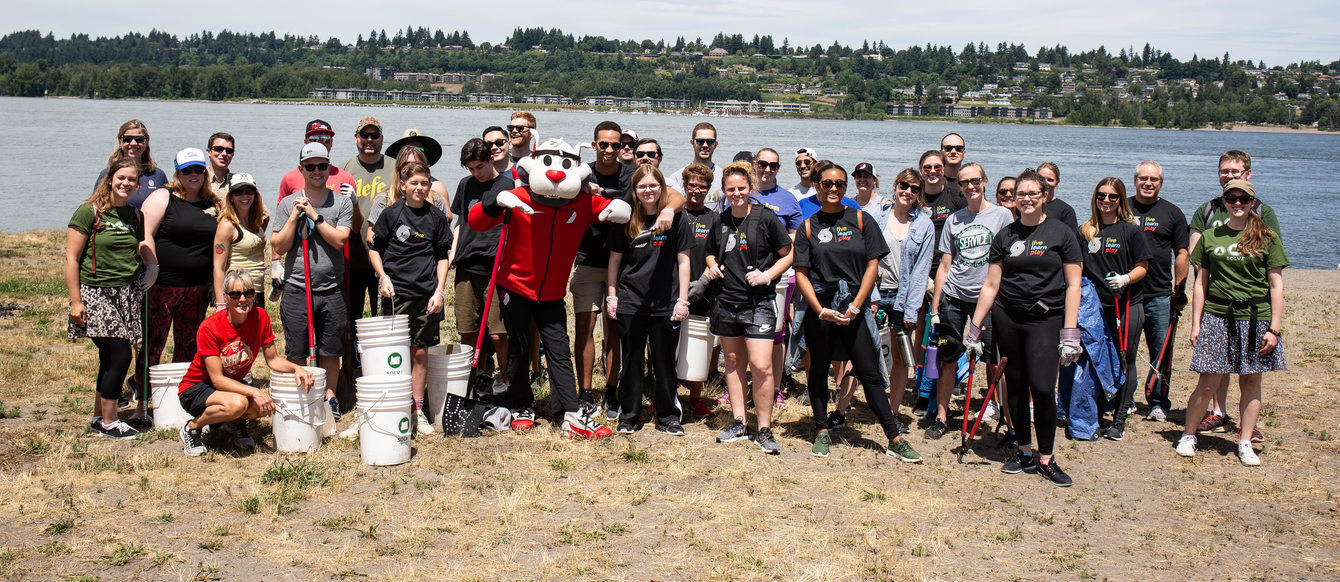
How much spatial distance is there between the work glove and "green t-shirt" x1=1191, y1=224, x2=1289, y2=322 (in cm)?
145

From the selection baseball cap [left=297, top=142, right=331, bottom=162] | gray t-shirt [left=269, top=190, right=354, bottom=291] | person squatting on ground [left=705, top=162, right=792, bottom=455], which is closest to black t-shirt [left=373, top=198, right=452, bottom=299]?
gray t-shirt [left=269, top=190, right=354, bottom=291]

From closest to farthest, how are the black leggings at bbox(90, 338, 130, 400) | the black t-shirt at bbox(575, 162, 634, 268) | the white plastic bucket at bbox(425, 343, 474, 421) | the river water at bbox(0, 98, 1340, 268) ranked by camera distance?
the black leggings at bbox(90, 338, 130, 400) → the white plastic bucket at bbox(425, 343, 474, 421) → the black t-shirt at bbox(575, 162, 634, 268) → the river water at bbox(0, 98, 1340, 268)

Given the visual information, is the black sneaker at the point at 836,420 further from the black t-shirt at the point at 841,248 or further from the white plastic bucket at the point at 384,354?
the white plastic bucket at the point at 384,354

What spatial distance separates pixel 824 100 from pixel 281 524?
178 m

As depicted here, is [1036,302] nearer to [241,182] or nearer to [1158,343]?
[1158,343]

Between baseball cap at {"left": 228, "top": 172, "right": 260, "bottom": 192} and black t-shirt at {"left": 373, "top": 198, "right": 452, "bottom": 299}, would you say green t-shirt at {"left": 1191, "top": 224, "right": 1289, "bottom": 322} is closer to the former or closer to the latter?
black t-shirt at {"left": 373, "top": 198, "right": 452, "bottom": 299}

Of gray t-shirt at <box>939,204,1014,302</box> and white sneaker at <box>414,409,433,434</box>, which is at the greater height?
gray t-shirt at <box>939,204,1014,302</box>

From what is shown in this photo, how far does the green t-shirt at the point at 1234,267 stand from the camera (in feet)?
23.3

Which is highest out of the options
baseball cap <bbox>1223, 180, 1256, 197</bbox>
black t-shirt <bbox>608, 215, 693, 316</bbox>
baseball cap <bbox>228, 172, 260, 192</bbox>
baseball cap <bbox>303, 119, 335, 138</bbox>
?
baseball cap <bbox>303, 119, 335, 138</bbox>

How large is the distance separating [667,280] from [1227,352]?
395 centimetres

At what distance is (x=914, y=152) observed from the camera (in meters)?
65.1

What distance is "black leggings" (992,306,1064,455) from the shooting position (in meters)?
6.74

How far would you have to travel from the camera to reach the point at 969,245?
7.63 meters

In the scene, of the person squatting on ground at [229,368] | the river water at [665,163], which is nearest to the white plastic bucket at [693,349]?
the person squatting on ground at [229,368]
